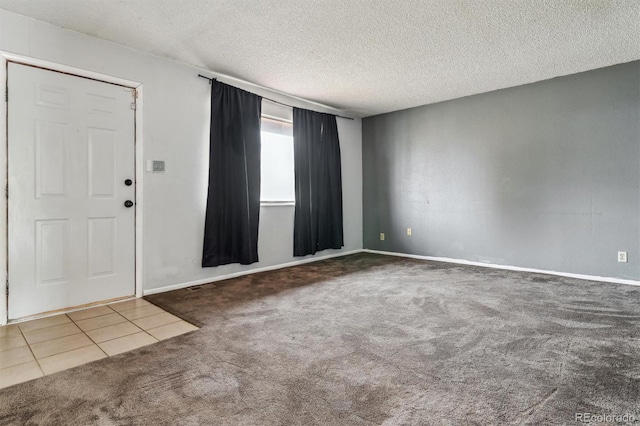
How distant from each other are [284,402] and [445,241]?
4.17 meters

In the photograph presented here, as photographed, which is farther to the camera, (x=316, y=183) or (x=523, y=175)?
(x=316, y=183)

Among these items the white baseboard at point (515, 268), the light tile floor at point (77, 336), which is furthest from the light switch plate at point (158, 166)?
the white baseboard at point (515, 268)

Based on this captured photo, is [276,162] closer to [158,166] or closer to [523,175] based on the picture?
[158,166]

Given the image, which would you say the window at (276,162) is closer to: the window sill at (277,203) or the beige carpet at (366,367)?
the window sill at (277,203)

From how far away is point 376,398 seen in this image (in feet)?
5.20

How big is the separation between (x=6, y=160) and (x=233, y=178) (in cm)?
202

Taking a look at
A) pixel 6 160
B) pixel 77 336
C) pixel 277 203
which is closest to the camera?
pixel 77 336

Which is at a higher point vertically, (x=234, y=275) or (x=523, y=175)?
(x=523, y=175)

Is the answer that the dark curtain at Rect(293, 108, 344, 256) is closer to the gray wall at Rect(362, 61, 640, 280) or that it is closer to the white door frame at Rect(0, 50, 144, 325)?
the gray wall at Rect(362, 61, 640, 280)

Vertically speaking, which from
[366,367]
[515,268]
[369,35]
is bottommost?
[366,367]

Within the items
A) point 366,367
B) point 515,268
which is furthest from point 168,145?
point 515,268

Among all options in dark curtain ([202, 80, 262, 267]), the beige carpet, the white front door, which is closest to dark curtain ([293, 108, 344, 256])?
dark curtain ([202, 80, 262, 267])

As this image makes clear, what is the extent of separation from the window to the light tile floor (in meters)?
2.21

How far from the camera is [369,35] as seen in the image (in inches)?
118
